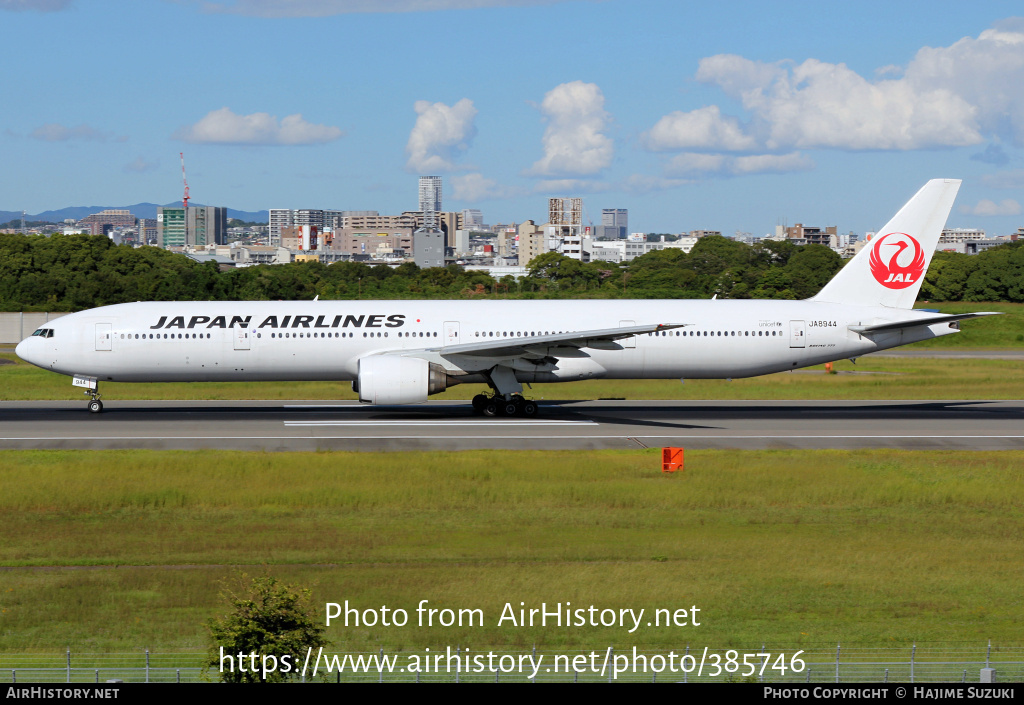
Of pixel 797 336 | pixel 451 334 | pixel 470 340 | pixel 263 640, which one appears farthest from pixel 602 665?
pixel 797 336

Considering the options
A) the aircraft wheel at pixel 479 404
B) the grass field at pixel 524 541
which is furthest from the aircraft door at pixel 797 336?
the aircraft wheel at pixel 479 404

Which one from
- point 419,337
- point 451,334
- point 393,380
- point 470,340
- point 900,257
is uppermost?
point 900,257

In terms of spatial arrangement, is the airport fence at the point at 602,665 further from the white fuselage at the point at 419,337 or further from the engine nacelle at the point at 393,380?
the white fuselage at the point at 419,337

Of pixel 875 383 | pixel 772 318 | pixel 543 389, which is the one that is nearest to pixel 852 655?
pixel 772 318

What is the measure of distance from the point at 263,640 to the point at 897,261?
34695 millimetres

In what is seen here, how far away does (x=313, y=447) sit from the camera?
3122cm

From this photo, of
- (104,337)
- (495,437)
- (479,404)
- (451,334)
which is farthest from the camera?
(479,404)

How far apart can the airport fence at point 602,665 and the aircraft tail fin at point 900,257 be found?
90.7 feet

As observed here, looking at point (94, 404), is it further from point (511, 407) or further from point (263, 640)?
point (263, 640)

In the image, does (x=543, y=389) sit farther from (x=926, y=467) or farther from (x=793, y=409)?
(x=926, y=467)

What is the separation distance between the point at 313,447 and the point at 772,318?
18543 mm

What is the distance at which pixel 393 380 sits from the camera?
35156 millimetres

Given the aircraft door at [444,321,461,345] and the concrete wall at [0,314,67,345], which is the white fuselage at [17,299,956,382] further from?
the concrete wall at [0,314,67,345]

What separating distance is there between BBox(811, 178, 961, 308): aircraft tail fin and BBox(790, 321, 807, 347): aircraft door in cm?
241
